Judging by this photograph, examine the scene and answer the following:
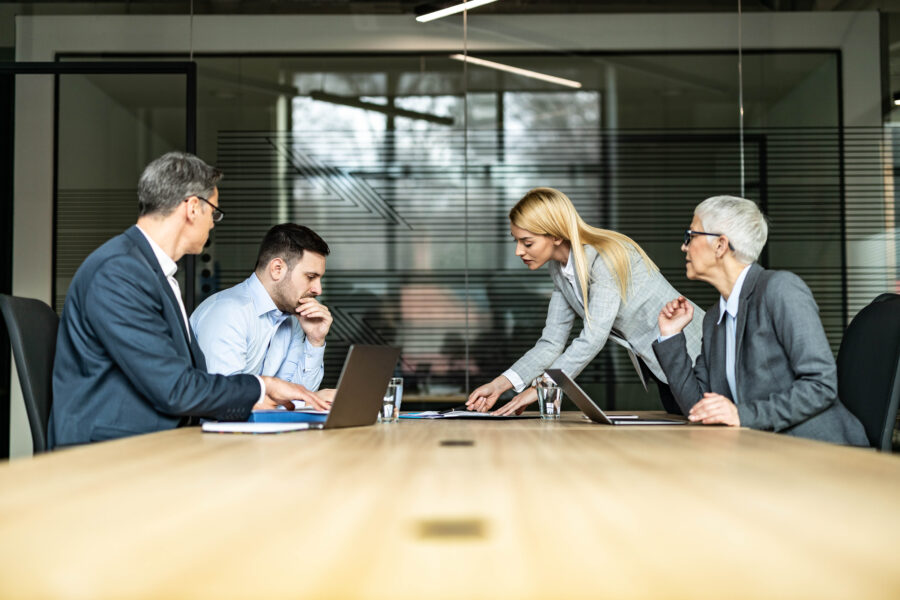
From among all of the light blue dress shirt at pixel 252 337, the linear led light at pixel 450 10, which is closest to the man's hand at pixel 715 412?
the light blue dress shirt at pixel 252 337

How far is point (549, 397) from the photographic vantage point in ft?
9.24

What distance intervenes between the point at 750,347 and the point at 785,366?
11 centimetres

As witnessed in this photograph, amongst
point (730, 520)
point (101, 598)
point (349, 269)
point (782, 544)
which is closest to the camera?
point (101, 598)

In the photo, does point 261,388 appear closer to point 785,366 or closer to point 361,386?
point 361,386

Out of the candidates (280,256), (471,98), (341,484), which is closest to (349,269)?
(471,98)

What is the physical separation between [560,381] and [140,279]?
1.15 meters

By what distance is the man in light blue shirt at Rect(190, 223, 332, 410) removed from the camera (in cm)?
333

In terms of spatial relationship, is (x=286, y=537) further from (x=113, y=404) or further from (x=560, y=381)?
(x=560, y=381)

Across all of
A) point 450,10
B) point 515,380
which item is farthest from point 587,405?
point 450,10

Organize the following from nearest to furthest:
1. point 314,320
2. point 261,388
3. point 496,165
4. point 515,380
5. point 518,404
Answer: point 261,388
point 518,404
point 314,320
point 515,380
point 496,165

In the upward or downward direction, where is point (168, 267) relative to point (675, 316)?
upward

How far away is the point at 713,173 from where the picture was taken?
17.1ft

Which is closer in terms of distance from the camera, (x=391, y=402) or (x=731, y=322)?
(x=391, y=402)

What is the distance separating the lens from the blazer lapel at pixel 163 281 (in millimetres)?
2422
